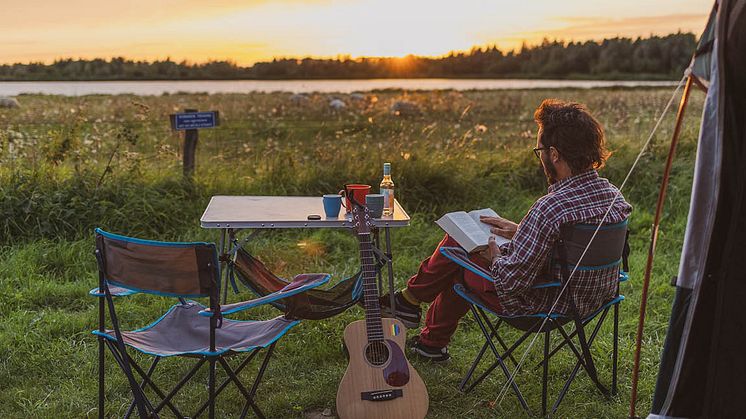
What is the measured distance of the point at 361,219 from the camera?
10.9 feet

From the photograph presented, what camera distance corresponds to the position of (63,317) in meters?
4.21

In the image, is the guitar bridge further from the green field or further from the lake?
the lake

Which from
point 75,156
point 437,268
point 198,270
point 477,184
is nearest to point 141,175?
point 75,156

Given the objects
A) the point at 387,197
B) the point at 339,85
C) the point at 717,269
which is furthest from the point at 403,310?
the point at 339,85

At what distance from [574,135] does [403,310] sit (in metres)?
1.26

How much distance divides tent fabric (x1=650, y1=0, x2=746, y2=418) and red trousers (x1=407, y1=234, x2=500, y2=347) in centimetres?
109

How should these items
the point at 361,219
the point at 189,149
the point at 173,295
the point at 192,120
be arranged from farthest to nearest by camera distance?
the point at 189,149 < the point at 192,120 < the point at 361,219 < the point at 173,295

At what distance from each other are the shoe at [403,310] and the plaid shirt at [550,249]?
680mm

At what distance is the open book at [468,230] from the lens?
10.8ft

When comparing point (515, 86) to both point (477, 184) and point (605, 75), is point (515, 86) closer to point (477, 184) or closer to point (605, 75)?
point (605, 75)

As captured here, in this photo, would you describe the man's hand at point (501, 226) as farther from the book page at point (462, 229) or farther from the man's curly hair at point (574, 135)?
the man's curly hair at point (574, 135)

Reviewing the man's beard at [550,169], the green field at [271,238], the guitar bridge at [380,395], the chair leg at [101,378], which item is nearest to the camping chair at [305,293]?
the guitar bridge at [380,395]

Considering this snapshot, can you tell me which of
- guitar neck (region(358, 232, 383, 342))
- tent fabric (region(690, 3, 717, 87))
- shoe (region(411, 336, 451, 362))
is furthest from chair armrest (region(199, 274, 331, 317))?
tent fabric (region(690, 3, 717, 87))

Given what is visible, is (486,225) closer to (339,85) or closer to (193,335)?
(193,335)
